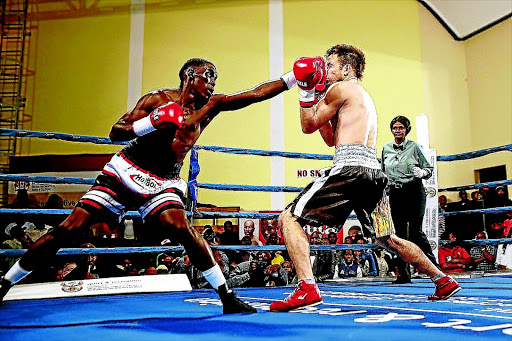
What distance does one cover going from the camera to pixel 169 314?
1.88 metres

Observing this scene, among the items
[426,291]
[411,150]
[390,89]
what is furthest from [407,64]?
[426,291]

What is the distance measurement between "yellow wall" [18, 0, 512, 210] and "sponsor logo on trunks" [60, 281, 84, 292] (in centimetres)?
408

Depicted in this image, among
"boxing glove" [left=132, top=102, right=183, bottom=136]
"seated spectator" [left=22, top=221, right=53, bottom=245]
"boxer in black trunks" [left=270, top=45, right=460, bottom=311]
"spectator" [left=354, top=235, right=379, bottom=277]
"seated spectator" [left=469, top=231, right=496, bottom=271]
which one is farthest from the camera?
"seated spectator" [left=469, top=231, right=496, bottom=271]

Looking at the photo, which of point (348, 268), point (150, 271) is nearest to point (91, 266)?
point (150, 271)

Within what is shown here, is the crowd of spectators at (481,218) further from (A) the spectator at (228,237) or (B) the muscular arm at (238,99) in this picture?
(B) the muscular arm at (238,99)

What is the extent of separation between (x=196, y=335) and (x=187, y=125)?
37.8 inches

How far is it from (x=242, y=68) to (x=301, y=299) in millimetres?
5687

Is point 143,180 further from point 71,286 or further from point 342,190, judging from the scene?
point 71,286

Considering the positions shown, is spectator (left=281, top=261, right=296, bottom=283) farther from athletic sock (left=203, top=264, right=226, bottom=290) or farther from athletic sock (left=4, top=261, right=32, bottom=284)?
athletic sock (left=4, top=261, right=32, bottom=284)

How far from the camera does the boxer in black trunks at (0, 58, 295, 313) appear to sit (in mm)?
1862

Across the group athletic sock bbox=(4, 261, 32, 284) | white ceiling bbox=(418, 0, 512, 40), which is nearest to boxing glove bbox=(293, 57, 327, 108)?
athletic sock bbox=(4, 261, 32, 284)

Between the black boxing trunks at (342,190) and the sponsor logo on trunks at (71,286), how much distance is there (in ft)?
4.60

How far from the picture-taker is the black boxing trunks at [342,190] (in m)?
1.98

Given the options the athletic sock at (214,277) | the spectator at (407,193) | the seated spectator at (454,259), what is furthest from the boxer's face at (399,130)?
the seated spectator at (454,259)
